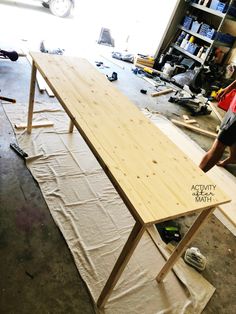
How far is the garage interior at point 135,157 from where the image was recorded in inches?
53.6

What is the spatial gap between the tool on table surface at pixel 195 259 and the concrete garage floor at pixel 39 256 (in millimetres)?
67

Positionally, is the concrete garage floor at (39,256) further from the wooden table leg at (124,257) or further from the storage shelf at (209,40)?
the storage shelf at (209,40)

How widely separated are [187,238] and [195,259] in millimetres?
468

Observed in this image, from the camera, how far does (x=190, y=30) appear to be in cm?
482

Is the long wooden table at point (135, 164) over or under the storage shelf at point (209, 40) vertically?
under

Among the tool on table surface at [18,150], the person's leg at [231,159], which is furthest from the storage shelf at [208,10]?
the tool on table surface at [18,150]

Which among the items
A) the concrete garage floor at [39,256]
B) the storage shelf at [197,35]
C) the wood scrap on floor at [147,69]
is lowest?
the concrete garage floor at [39,256]

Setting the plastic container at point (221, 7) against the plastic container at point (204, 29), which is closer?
the plastic container at point (221, 7)

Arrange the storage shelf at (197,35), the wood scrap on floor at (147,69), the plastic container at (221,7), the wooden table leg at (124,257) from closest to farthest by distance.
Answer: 1. the wooden table leg at (124,257)
2. the plastic container at (221,7)
3. the storage shelf at (197,35)
4. the wood scrap on floor at (147,69)

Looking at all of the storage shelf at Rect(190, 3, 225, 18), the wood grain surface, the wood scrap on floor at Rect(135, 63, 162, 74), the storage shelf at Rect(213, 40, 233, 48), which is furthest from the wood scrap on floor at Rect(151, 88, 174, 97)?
the wood grain surface

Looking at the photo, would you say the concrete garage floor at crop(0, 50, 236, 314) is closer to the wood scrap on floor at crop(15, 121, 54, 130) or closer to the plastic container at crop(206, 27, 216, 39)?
the wood scrap on floor at crop(15, 121, 54, 130)

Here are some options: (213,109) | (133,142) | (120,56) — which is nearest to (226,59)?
(213,109)

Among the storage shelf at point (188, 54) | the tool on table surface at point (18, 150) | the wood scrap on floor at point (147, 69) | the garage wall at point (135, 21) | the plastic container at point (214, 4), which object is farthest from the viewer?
the garage wall at point (135, 21)

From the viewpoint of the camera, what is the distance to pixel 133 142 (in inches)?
51.6
